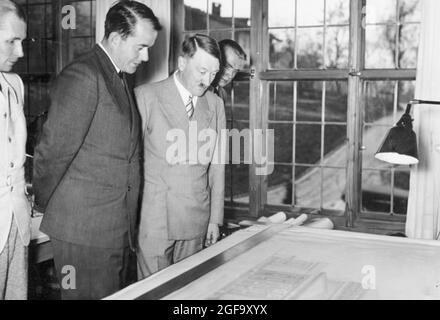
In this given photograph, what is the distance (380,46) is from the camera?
400 inches

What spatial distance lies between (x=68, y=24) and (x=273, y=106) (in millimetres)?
1803

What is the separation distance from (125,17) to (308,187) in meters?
11.0

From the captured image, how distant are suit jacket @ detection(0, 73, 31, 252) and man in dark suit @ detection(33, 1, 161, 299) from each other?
0.07 m

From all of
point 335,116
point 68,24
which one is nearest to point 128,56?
point 68,24

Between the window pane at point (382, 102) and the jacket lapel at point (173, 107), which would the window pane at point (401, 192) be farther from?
the jacket lapel at point (173, 107)

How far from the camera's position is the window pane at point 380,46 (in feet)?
32.0

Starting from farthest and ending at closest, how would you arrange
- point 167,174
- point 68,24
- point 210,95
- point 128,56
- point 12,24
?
point 68,24
point 210,95
point 167,174
point 128,56
point 12,24

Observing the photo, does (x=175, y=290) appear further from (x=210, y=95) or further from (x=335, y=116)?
(x=335, y=116)

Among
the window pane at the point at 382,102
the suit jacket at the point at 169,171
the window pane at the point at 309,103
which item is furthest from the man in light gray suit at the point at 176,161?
the window pane at the point at 309,103

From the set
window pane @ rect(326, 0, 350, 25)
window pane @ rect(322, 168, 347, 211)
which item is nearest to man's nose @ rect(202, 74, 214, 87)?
window pane @ rect(326, 0, 350, 25)

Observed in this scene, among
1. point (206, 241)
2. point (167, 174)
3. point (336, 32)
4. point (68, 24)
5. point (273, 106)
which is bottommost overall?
point (206, 241)

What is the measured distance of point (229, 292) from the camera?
1442mm

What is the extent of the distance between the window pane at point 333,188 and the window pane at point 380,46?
280 cm
